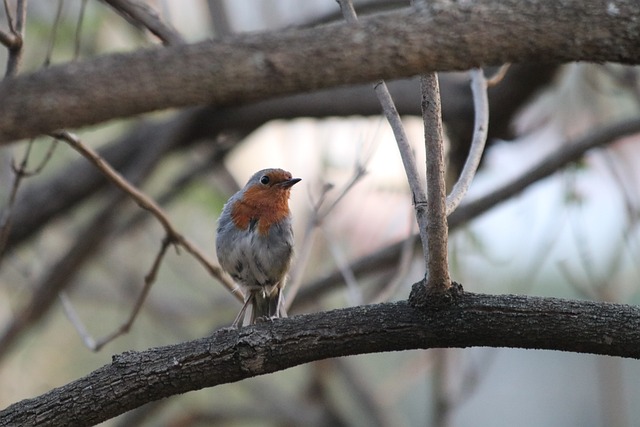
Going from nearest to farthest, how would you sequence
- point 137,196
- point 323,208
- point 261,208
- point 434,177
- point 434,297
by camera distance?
1. point 434,177
2. point 434,297
3. point 137,196
4. point 261,208
5. point 323,208

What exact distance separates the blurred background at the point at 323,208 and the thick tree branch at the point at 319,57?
283 cm

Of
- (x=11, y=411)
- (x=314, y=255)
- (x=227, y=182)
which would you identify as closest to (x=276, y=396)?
(x=314, y=255)

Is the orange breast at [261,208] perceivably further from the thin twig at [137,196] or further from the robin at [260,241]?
the thin twig at [137,196]

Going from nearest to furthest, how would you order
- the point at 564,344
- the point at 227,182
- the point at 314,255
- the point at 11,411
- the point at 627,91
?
the point at 564,344 → the point at 11,411 → the point at 627,91 → the point at 227,182 → the point at 314,255

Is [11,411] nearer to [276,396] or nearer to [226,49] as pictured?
[226,49]

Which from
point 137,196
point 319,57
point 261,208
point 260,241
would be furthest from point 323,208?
point 319,57

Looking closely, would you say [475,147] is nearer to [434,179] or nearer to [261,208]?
[434,179]

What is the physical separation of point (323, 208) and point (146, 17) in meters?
2.92

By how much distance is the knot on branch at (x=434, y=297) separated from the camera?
2.95 m

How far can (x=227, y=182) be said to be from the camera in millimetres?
7785

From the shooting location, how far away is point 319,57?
6.13 ft

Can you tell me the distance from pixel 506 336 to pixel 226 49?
1.50 metres

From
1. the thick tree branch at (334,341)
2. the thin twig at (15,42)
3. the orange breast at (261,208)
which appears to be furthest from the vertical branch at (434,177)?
the orange breast at (261,208)

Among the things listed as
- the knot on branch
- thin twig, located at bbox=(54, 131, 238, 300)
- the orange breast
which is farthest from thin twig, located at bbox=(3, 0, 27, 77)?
the orange breast
